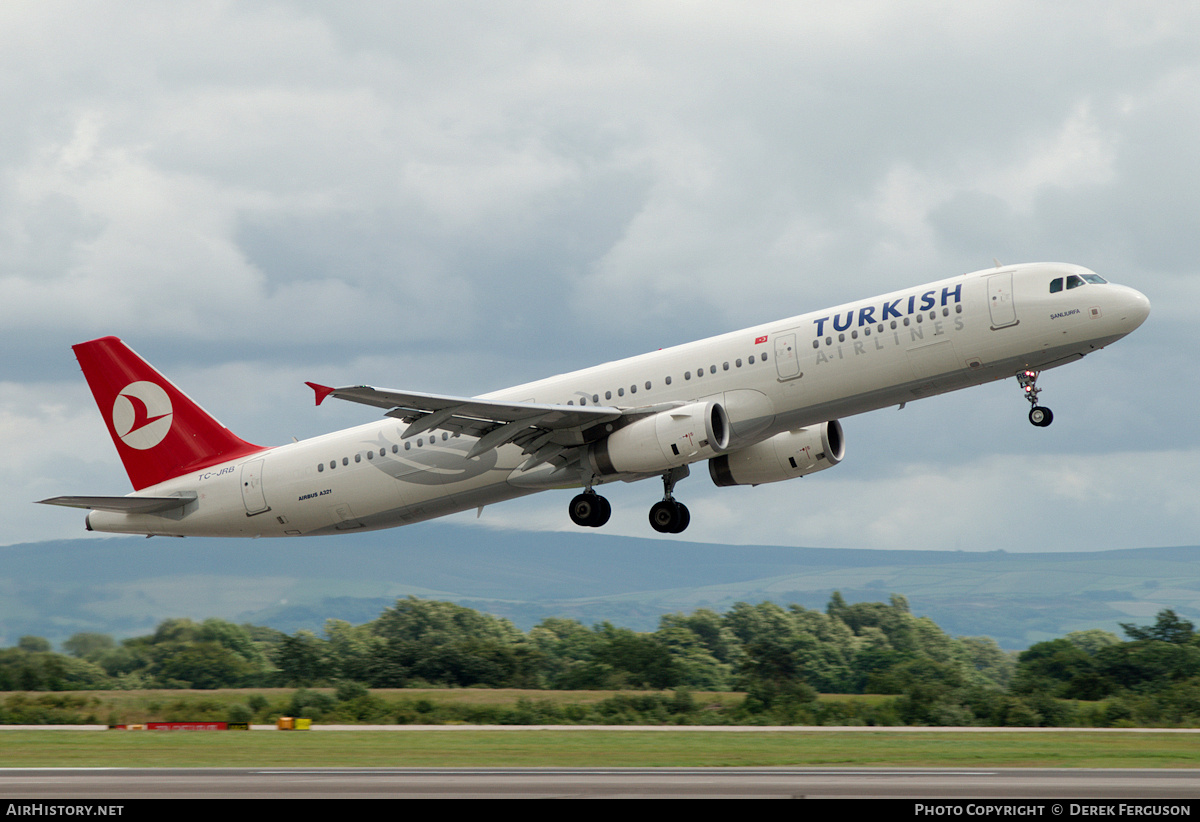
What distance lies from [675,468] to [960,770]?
12439mm

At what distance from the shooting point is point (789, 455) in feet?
137

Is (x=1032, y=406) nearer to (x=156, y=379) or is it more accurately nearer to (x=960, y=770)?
(x=960, y=770)

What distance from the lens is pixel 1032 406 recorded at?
36.0 meters

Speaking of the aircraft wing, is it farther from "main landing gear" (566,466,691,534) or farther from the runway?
the runway

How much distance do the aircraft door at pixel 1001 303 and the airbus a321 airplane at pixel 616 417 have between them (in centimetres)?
4

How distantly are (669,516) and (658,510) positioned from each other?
406mm

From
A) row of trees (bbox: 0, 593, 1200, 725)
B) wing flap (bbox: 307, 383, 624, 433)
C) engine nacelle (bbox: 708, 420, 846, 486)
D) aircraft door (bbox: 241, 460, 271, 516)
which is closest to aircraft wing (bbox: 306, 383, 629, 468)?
wing flap (bbox: 307, 383, 624, 433)

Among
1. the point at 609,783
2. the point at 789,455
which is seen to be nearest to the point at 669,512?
the point at 789,455

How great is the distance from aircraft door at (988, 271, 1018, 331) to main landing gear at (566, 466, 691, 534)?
10.2 metres

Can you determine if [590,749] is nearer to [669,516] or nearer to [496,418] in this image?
[669,516]

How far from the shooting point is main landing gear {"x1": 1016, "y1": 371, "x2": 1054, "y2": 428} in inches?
1400

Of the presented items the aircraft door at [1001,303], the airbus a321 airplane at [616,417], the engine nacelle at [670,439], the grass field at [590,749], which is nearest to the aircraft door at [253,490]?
the airbus a321 airplane at [616,417]

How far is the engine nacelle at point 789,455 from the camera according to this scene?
41750 mm
